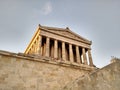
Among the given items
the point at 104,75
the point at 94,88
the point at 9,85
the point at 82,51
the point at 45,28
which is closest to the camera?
the point at 94,88

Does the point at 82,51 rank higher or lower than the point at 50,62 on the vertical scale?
higher

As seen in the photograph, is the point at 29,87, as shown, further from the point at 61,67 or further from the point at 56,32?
the point at 56,32

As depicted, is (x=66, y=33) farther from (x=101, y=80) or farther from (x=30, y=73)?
(x=101, y=80)

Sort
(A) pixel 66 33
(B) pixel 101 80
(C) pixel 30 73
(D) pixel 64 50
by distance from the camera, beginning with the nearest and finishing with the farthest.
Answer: (B) pixel 101 80 → (C) pixel 30 73 → (D) pixel 64 50 → (A) pixel 66 33

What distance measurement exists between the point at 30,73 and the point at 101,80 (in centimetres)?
Answer: 319

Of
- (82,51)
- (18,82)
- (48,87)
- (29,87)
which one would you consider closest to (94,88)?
(48,87)

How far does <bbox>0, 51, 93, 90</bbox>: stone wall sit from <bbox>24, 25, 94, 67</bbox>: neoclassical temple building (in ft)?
68.7

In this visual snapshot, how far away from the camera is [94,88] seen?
4.81 metres

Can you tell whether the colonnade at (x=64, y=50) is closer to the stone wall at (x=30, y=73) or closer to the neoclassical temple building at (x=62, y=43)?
the neoclassical temple building at (x=62, y=43)

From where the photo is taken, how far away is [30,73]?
641cm

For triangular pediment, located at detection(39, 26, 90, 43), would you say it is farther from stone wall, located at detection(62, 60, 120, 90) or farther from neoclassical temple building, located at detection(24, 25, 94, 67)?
stone wall, located at detection(62, 60, 120, 90)

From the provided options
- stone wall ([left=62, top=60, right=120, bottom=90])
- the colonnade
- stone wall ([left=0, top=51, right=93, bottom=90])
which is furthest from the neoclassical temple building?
stone wall ([left=62, top=60, right=120, bottom=90])

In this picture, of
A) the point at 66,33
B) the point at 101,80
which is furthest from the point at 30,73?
the point at 66,33

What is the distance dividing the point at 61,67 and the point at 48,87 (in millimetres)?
1314
